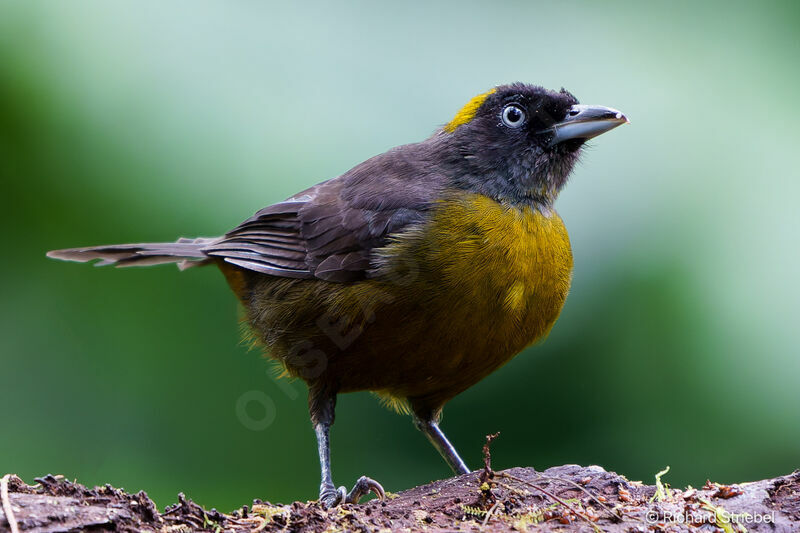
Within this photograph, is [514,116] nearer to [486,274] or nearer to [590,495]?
[486,274]

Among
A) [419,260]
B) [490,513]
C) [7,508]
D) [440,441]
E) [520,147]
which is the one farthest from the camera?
[440,441]

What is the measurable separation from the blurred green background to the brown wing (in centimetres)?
82

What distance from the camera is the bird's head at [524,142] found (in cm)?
400

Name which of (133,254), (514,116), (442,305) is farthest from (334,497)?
(514,116)

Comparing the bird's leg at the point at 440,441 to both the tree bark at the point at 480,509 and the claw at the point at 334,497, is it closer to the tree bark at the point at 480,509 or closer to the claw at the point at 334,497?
the claw at the point at 334,497

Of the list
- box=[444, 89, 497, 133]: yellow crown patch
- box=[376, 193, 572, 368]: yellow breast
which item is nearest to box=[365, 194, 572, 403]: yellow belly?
box=[376, 193, 572, 368]: yellow breast

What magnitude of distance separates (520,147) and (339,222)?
38.6 inches

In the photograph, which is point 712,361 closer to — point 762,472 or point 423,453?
point 762,472

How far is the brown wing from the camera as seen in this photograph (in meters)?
3.90

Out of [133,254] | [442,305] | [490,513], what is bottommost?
[490,513]

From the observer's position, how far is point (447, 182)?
4.02 meters

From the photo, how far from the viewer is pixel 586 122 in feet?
13.1

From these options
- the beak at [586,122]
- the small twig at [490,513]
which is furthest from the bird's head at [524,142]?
the small twig at [490,513]

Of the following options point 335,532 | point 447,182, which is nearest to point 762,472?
point 447,182
